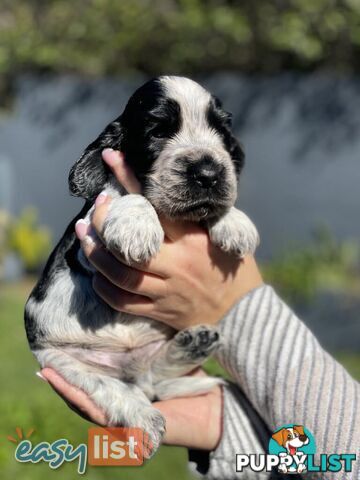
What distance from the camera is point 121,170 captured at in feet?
8.27

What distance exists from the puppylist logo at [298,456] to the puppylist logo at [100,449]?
0.43 meters

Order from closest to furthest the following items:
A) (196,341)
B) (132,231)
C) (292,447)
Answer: (132,231), (292,447), (196,341)

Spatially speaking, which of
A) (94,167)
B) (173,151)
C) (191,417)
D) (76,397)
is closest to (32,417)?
(191,417)

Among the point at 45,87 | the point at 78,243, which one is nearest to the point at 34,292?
the point at 78,243

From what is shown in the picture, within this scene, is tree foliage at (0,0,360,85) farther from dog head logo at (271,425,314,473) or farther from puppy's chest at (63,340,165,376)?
dog head logo at (271,425,314,473)

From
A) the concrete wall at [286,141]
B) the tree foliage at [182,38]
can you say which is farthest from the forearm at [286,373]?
the tree foliage at [182,38]

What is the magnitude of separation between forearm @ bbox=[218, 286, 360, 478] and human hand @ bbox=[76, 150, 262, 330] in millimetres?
91

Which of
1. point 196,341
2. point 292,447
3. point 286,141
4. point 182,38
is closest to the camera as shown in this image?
point 292,447

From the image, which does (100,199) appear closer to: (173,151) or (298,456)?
(173,151)

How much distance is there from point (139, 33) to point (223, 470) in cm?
864

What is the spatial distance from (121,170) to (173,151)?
8.2 inches

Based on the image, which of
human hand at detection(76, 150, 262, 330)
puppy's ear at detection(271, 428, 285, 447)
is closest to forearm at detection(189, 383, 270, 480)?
puppy's ear at detection(271, 428, 285, 447)

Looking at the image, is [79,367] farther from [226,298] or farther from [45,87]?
[45,87]

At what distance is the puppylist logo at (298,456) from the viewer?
2357 millimetres
